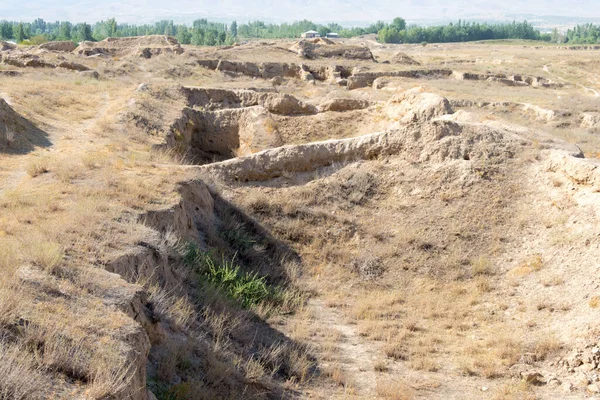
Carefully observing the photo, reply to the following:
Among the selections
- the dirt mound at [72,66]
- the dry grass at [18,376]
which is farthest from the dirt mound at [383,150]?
the dirt mound at [72,66]

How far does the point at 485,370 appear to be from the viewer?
6691 mm


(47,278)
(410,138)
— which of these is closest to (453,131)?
(410,138)

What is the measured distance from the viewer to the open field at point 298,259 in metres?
4.89

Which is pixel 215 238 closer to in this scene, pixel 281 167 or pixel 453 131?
pixel 281 167

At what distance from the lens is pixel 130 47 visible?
48844 millimetres

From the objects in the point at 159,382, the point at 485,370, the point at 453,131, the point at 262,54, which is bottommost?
the point at 485,370

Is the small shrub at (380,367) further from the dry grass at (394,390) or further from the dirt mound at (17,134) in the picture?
A: the dirt mound at (17,134)

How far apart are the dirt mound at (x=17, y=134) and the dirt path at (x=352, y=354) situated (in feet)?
25.1

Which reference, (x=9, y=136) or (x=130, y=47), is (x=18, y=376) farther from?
(x=130, y=47)

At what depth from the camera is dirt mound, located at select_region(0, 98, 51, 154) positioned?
11766 mm

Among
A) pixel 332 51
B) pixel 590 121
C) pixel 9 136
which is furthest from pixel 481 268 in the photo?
pixel 332 51

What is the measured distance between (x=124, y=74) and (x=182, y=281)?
25.1m

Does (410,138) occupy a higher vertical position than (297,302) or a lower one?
higher

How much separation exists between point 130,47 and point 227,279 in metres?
45.8
